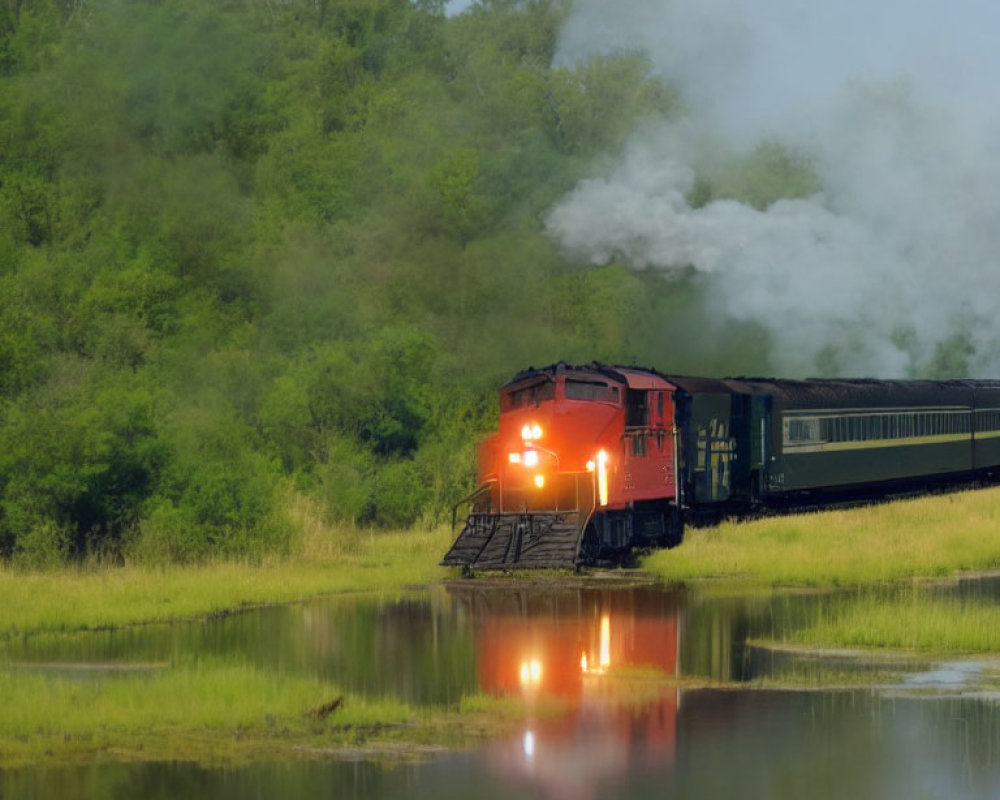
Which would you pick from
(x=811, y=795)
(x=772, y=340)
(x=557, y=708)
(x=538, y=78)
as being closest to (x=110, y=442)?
(x=557, y=708)

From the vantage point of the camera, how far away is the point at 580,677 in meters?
21.0

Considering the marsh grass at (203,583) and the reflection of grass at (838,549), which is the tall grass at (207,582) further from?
the reflection of grass at (838,549)

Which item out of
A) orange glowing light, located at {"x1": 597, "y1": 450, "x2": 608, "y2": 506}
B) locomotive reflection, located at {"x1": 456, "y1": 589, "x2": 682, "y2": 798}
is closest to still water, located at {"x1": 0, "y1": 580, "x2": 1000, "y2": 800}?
locomotive reflection, located at {"x1": 456, "y1": 589, "x2": 682, "y2": 798}

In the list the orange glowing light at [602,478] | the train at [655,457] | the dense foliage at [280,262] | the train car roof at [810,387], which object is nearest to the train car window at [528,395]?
the train at [655,457]

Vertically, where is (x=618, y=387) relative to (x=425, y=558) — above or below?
above

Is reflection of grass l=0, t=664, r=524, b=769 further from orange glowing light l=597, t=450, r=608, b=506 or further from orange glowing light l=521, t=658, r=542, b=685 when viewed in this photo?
orange glowing light l=597, t=450, r=608, b=506

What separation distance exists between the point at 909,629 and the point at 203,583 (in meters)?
11.2

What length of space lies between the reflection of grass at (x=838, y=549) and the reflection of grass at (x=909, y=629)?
505 cm

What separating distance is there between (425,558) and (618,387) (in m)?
4.75

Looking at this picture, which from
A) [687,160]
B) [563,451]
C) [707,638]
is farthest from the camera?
[687,160]

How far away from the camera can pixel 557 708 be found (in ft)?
61.9

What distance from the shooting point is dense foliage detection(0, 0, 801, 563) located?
1304 inches

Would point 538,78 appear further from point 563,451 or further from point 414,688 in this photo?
point 414,688

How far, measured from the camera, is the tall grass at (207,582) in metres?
25.9
